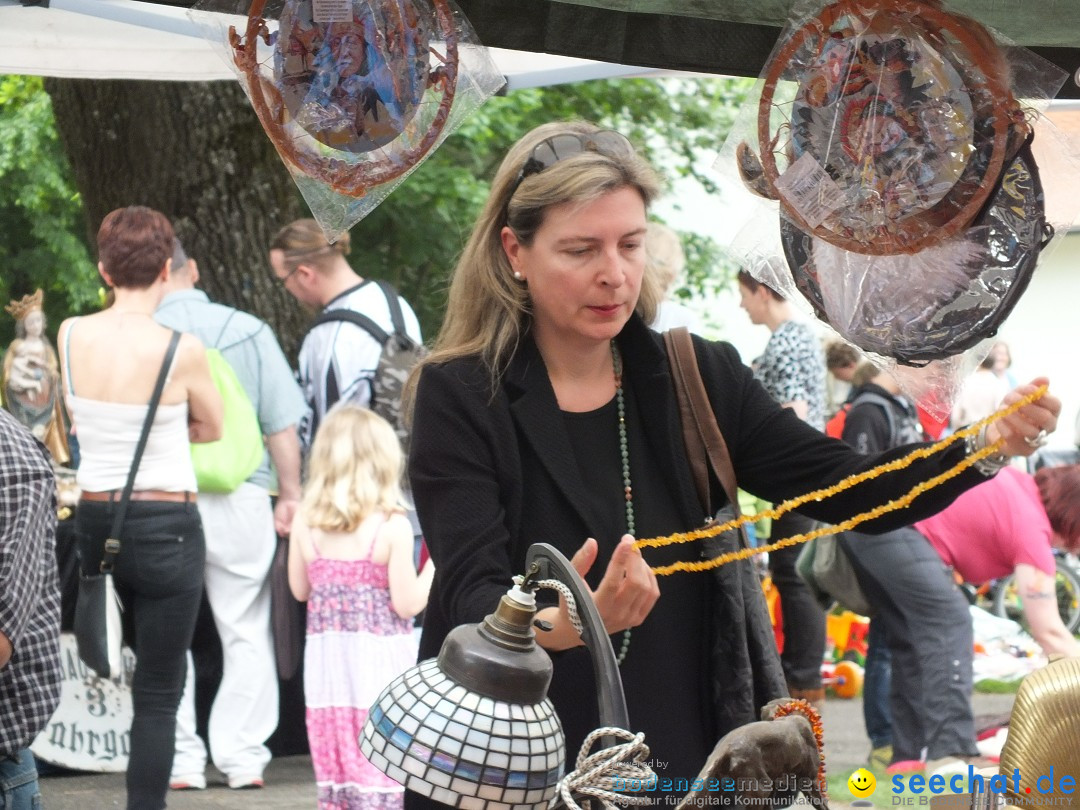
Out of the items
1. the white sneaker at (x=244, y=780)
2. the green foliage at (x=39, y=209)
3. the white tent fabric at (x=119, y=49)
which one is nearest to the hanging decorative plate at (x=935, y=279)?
the white tent fabric at (x=119, y=49)

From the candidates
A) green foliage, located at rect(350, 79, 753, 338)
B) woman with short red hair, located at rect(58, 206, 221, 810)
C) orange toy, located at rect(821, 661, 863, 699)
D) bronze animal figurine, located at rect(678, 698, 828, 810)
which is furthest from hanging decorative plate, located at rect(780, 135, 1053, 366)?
green foliage, located at rect(350, 79, 753, 338)

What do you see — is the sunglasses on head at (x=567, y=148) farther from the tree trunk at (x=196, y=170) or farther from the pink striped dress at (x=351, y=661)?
the tree trunk at (x=196, y=170)

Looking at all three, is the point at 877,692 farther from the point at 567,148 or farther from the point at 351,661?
the point at 567,148

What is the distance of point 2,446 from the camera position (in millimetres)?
2635

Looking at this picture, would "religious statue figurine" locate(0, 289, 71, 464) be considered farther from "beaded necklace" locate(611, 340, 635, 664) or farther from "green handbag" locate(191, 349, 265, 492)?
"beaded necklace" locate(611, 340, 635, 664)

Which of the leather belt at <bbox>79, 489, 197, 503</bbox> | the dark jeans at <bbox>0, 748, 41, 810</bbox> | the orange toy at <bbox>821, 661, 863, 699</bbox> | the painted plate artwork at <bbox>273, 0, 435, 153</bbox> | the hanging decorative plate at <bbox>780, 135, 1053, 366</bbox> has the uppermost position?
the painted plate artwork at <bbox>273, 0, 435, 153</bbox>

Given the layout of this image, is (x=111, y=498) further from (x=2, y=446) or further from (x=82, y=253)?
(x=82, y=253)

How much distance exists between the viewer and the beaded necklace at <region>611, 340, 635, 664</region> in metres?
2.21

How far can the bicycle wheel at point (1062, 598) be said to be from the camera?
8.86 meters

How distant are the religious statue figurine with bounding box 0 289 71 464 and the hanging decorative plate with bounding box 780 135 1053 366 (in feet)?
16.3

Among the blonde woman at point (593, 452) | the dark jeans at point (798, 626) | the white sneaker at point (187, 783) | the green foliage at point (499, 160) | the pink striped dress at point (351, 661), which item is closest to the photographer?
the blonde woman at point (593, 452)

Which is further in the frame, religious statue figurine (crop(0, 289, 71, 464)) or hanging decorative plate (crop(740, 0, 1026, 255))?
religious statue figurine (crop(0, 289, 71, 464))

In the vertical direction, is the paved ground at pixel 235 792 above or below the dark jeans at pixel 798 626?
below

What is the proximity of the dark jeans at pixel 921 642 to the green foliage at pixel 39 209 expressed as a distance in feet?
29.4
